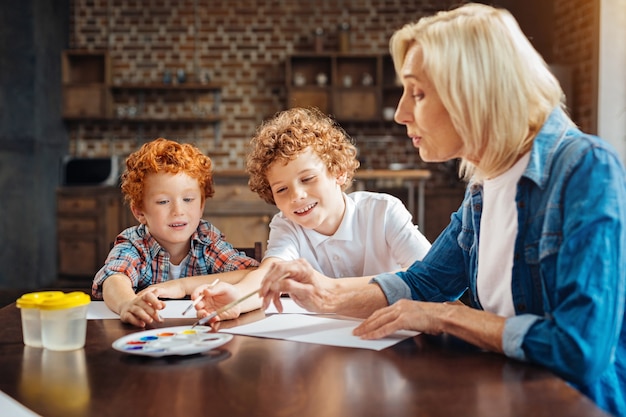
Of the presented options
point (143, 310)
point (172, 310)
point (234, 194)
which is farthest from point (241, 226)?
point (143, 310)

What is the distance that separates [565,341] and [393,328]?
0.30m

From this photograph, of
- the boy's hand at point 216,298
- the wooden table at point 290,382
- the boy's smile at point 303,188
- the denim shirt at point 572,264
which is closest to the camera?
the wooden table at point 290,382

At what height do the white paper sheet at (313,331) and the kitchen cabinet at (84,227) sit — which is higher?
the white paper sheet at (313,331)

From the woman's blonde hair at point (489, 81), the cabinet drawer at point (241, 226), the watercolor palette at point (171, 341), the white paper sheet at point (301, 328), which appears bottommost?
the cabinet drawer at point (241, 226)

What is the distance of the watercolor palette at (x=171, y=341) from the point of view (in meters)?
1.08

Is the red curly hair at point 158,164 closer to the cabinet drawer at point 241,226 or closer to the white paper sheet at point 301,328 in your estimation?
the white paper sheet at point 301,328

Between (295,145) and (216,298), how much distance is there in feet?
1.81

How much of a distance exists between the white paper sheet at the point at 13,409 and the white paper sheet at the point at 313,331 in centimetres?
47

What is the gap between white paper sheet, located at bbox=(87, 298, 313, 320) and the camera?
4.86 feet

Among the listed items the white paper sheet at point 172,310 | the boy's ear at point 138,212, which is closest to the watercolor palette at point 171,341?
the white paper sheet at point 172,310

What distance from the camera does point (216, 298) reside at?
1498mm

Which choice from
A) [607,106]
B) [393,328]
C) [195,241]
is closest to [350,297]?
[393,328]

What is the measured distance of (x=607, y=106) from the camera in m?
4.97

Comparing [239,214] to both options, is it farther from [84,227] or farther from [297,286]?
[297,286]
